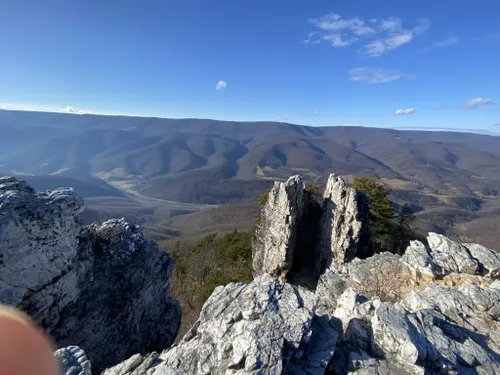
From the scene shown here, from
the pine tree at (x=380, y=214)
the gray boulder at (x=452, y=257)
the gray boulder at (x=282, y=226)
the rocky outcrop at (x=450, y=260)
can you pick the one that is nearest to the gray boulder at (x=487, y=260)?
the rocky outcrop at (x=450, y=260)

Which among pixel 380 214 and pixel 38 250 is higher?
pixel 38 250

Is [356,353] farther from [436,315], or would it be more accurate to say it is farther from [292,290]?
[436,315]

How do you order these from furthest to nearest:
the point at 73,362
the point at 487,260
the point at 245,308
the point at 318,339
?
the point at 487,260, the point at 245,308, the point at 318,339, the point at 73,362

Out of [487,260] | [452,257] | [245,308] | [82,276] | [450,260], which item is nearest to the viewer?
[245,308]

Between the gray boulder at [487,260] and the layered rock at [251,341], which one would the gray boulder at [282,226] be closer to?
the gray boulder at [487,260]

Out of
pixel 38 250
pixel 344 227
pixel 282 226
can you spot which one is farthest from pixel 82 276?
pixel 344 227

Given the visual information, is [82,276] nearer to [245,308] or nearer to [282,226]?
[245,308]

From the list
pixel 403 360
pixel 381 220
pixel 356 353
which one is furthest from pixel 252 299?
pixel 381 220
